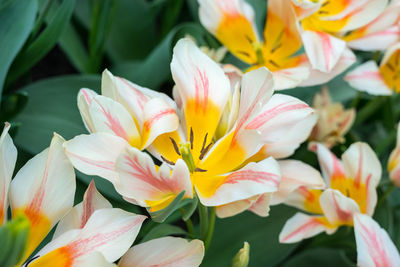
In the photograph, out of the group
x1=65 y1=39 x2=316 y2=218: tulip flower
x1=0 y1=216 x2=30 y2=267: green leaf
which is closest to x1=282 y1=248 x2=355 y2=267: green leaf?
x1=65 y1=39 x2=316 y2=218: tulip flower

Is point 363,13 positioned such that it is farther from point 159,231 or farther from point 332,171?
point 159,231

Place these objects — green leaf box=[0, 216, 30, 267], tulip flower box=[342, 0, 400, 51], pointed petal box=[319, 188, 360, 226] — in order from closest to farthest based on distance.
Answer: green leaf box=[0, 216, 30, 267]
pointed petal box=[319, 188, 360, 226]
tulip flower box=[342, 0, 400, 51]

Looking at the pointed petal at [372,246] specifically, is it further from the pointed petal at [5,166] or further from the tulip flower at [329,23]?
the pointed petal at [5,166]

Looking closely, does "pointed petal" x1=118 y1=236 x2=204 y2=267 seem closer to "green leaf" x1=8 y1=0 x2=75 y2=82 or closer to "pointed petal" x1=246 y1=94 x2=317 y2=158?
"pointed petal" x1=246 y1=94 x2=317 y2=158

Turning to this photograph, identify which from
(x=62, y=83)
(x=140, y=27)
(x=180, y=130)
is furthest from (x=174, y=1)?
(x=180, y=130)

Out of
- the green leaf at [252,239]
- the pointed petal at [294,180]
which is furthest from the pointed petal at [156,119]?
the green leaf at [252,239]

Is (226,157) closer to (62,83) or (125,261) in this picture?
(125,261)
